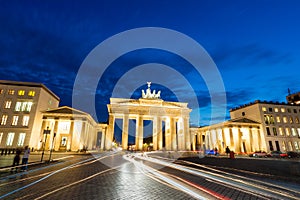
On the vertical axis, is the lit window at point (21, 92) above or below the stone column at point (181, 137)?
above

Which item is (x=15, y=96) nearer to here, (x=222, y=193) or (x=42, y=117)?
(x=42, y=117)

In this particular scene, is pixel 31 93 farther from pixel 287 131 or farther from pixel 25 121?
pixel 287 131

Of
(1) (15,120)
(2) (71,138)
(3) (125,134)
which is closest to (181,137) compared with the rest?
(3) (125,134)

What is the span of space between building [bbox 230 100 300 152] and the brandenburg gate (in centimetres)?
2372

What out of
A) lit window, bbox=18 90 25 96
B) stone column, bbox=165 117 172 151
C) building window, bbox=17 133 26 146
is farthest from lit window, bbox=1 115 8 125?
stone column, bbox=165 117 172 151

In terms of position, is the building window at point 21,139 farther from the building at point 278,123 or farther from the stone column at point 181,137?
the building at point 278,123

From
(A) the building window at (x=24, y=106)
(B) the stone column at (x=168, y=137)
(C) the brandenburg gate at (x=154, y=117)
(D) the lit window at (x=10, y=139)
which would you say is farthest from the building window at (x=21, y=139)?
(B) the stone column at (x=168, y=137)

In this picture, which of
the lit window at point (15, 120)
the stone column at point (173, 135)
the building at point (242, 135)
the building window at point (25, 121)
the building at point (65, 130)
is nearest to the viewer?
the lit window at point (15, 120)

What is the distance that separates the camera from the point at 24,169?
11.0 metres

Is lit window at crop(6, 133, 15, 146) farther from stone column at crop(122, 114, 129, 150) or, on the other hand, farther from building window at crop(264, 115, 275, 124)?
building window at crop(264, 115, 275, 124)

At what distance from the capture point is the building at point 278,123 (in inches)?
1980

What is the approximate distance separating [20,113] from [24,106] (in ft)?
6.31

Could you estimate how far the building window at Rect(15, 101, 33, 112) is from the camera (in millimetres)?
39412

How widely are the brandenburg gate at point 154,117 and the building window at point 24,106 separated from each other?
21813 millimetres
